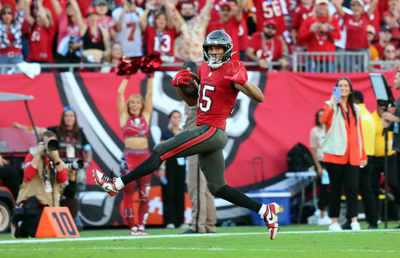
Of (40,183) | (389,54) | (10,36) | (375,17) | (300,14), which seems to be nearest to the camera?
(40,183)

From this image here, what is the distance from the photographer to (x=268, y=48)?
15656 millimetres

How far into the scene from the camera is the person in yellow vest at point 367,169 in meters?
11.9

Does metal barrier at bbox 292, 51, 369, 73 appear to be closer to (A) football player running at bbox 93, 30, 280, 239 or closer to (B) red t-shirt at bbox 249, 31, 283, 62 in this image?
(B) red t-shirt at bbox 249, 31, 283, 62

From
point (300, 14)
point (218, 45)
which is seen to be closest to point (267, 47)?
point (300, 14)

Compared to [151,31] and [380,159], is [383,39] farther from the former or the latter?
[151,31]

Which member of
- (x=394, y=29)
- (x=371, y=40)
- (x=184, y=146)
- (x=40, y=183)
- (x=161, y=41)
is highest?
(x=394, y=29)

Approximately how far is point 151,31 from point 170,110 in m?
1.73

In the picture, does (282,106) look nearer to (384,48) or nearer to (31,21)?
(384,48)

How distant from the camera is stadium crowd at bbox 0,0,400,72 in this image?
49.6 feet

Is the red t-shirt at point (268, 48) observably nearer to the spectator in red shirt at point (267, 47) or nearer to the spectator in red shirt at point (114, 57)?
the spectator in red shirt at point (267, 47)

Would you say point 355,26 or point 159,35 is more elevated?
point 355,26

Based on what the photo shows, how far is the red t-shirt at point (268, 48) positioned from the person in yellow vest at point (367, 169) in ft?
9.66

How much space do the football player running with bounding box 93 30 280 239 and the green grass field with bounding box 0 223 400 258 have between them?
1.81 feet

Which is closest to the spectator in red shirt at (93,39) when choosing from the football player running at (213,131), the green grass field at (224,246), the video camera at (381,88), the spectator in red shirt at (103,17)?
the spectator in red shirt at (103,17)
